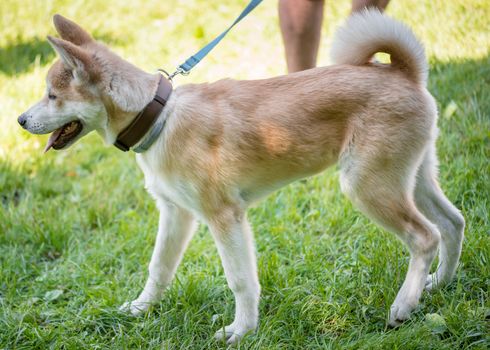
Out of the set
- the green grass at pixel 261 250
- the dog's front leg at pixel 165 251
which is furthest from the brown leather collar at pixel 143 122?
the green grass at pixel 261 250

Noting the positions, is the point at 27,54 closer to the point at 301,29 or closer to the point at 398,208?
the point at 301,29

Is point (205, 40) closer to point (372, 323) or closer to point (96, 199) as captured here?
point (96, 199)

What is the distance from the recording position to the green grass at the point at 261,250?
279cm

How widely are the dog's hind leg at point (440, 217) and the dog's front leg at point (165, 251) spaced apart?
1201mm

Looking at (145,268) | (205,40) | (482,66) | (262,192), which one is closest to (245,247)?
(262,192)

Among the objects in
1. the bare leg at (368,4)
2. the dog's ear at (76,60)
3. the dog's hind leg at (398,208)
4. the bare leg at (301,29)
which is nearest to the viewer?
the dog's ear at (76,60)

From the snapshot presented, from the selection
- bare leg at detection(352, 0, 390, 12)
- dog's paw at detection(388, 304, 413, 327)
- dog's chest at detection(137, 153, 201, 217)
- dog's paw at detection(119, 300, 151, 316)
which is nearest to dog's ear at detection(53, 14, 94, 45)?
dog's chest at detection(137, 153, 201, 217)

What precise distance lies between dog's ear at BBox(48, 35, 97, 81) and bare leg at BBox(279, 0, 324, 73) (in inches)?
63.4

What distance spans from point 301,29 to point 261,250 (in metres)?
1.45

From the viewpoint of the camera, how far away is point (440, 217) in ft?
9.67

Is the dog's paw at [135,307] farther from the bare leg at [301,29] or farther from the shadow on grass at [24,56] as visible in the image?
the shadow on grass at [24,56]

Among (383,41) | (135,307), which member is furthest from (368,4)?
(135,307)

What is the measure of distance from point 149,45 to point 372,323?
5090 millimetres

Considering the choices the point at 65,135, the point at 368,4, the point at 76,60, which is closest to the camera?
the point at 76,60
